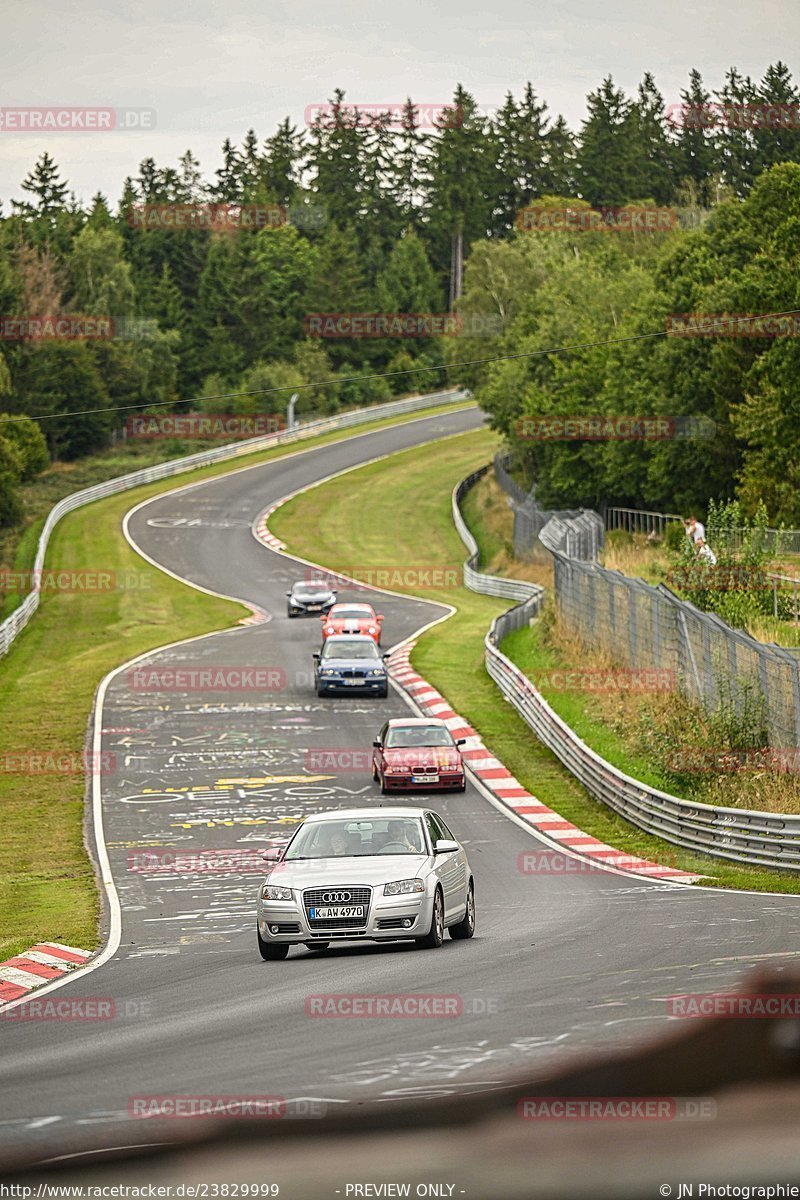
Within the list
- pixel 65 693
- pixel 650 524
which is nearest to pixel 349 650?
pixel 65 693

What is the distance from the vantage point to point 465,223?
158m

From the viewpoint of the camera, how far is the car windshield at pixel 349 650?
38969 mm

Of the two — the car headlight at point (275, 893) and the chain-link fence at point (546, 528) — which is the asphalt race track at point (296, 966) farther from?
the chain-link fence at point (546, 528)

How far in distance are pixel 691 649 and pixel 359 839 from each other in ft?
42.7

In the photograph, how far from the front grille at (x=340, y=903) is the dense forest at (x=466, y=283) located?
36899 millimetres

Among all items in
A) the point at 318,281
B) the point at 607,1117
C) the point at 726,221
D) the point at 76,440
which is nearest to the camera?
the point at 607,1117

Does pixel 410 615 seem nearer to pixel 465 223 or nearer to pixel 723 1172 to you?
pixel 723 1172

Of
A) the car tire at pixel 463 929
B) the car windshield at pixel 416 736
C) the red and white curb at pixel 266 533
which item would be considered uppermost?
the car tire at pixel 463 929

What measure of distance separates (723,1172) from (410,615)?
169 feet

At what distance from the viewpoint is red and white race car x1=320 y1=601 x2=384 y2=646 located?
1801 inches

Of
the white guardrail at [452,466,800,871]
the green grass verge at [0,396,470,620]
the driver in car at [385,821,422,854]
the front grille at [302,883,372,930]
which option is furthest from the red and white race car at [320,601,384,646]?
the front grille at [302,883,372,930]

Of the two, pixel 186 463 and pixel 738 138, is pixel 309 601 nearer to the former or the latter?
pixel 186 463

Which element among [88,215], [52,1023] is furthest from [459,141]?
[52,1023]

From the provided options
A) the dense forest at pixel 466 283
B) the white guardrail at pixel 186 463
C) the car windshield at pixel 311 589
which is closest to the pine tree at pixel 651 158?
the dense forest at pixel 466 283
